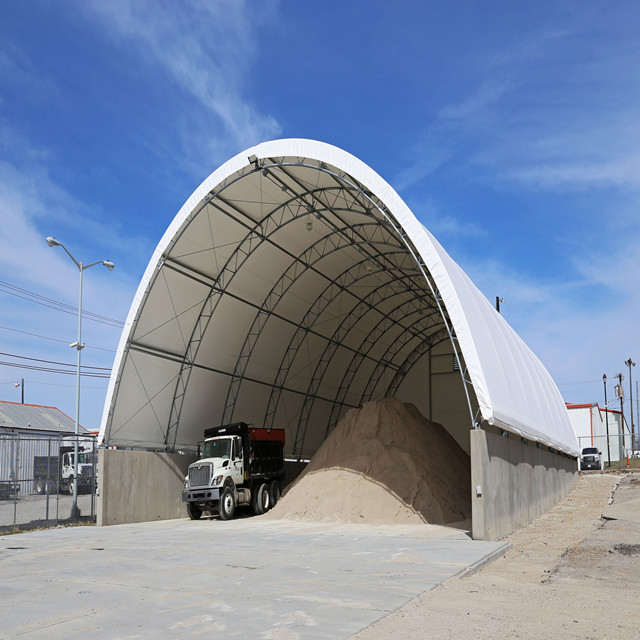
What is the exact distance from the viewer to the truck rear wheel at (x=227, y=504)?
23.7m

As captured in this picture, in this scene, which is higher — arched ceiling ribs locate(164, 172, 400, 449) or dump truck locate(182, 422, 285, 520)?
arched ceiling ribs locate(164, 172, 400, 449)

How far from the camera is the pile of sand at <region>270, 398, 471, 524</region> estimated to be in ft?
73.5

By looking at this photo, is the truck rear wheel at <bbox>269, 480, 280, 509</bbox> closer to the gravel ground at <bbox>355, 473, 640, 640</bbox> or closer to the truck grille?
the truck grille

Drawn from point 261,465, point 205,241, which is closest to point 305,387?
point 261,465

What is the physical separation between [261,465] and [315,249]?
912cm

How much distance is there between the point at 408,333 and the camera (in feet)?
138

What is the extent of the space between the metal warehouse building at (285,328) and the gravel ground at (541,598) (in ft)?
9.15

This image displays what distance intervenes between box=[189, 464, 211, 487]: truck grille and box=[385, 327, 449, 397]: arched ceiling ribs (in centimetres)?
2152

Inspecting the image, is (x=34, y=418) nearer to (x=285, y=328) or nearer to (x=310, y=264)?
(x=285, y=328)

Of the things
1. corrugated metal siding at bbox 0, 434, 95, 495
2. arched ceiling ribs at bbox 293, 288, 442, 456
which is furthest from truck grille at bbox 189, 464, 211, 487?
arched ceiling ribs at bbox 293, 288, 442, 456

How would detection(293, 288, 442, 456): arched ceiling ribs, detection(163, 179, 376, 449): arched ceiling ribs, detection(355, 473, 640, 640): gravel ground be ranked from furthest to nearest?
detection(293, 288, 442, 456): arched ceiling ribs < detection(163, 179, 376, 449): arched ceiling ribs < detection(355, 473, 640, 640): gravel ground

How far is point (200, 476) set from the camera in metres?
23.7

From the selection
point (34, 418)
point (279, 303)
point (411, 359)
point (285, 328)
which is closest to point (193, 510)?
Answer: point (279, 303)

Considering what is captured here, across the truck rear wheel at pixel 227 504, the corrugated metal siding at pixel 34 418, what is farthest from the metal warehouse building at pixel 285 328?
the corrugated metal siding at pixel 34 418
